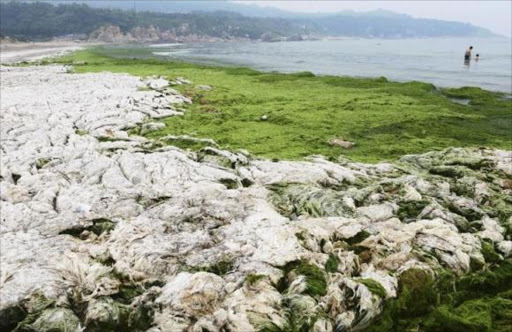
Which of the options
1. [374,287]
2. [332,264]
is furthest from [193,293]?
[374,287]

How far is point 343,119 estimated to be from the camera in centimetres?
2691

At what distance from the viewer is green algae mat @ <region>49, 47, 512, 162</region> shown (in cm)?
2144

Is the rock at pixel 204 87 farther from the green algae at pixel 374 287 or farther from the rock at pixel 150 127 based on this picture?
the green algae at pixel 374 287

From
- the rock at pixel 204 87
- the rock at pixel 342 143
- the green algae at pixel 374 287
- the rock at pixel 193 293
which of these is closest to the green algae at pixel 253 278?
the rock at pixel 193 293

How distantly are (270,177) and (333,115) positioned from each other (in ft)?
43.4

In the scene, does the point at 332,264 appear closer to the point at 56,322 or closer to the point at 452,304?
the point at 452,304

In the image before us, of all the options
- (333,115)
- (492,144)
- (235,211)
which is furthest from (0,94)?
(492,144)

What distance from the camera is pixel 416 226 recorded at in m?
12.1

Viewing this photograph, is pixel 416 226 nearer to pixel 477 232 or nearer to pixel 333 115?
pixel 477 232

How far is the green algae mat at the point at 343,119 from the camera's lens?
21438 mm

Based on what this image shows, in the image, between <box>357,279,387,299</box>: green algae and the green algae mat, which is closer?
<box>357,279,387,299</box>: green algae

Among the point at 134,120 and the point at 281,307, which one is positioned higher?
the point at 134,120

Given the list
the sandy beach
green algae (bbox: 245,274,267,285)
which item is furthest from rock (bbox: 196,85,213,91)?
the sandy beach

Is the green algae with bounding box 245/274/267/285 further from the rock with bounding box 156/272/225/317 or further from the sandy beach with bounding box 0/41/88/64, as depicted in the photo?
the sandy beach with bounding box 0/41/88/64
